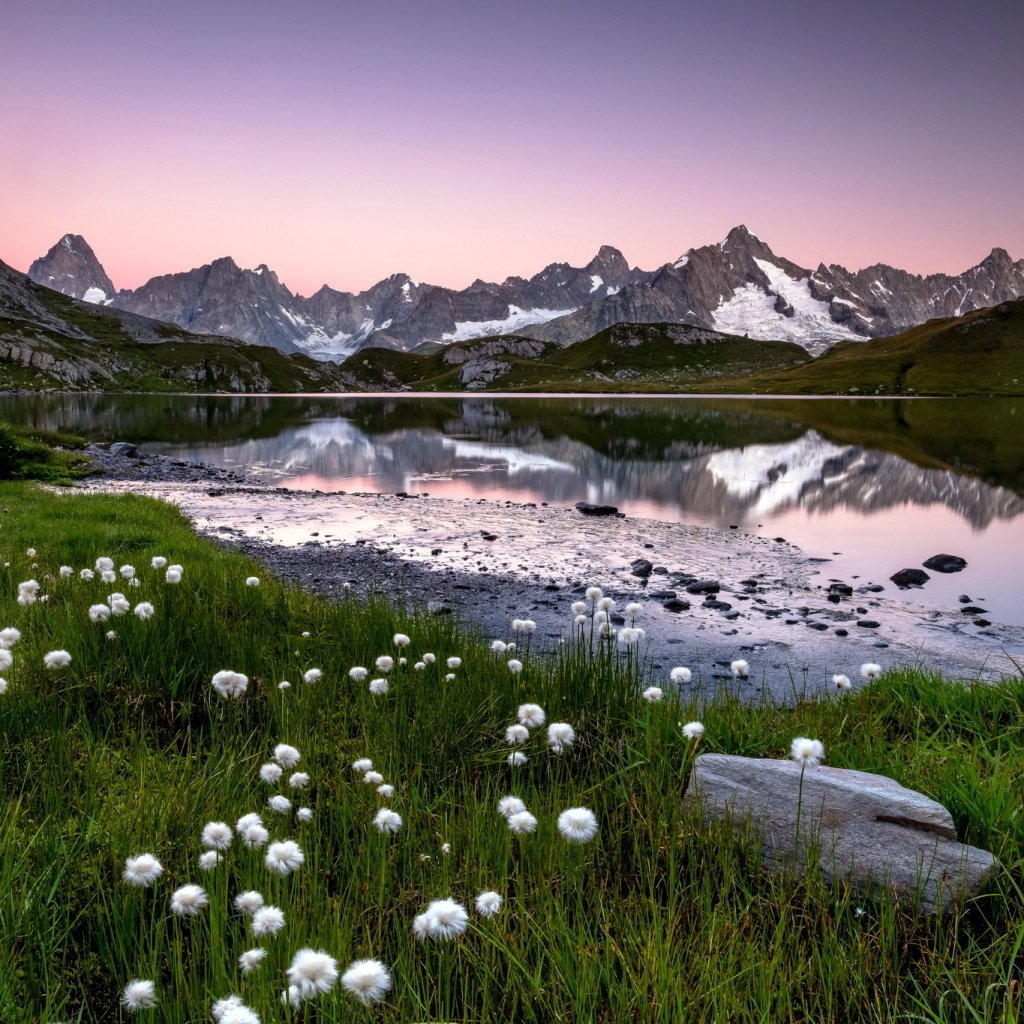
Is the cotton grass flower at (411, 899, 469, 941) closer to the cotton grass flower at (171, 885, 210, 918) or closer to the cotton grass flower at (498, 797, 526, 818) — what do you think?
the cotton grass flower at (171, 885, 210, 918)

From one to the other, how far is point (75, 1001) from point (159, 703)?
4.17 m

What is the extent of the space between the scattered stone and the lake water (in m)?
0.38

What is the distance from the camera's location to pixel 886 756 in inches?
254

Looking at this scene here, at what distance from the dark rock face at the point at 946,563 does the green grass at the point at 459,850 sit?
15.0 m

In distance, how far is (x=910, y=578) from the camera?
782 inches

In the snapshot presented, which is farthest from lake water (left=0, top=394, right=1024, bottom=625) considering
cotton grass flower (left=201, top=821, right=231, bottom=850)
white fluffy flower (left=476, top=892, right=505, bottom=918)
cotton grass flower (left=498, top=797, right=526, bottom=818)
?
cotton grass flower (left=201, top=821, right=231, bottom=850)

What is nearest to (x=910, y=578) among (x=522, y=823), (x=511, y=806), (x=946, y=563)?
(x=946, y=563)

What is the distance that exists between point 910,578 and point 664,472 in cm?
2641

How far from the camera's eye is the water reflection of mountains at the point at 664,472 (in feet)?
114

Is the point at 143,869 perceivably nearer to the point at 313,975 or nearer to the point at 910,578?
the point at 313,975

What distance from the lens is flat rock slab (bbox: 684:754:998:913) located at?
4301 mm

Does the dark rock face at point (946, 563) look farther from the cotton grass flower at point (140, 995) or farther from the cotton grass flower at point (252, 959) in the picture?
the cotton grass flower at point (140, 995)

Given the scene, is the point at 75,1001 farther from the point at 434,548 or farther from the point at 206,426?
the point at 206,426

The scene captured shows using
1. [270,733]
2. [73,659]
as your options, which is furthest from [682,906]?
[73,659]
